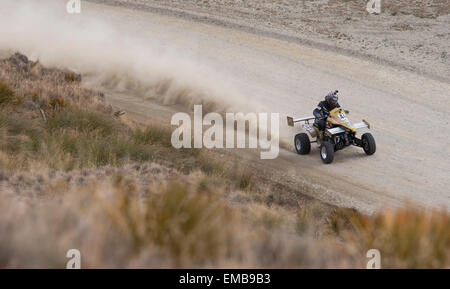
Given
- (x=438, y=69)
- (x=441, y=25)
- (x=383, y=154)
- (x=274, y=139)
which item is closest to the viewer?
(x=383, y=154)

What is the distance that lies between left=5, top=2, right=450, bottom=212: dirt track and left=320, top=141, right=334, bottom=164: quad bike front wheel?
0.64 ft

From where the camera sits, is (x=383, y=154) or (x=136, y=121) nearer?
(x=383, y=154)

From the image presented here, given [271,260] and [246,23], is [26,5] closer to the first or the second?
[246,23]

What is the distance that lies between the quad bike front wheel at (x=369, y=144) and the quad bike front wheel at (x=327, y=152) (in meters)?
1.08

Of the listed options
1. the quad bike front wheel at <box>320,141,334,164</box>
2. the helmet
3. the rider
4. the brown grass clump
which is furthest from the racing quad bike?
the brown grass clump

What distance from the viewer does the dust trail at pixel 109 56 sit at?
21.9m

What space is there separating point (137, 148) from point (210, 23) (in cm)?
1879

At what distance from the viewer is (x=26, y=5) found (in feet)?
112
